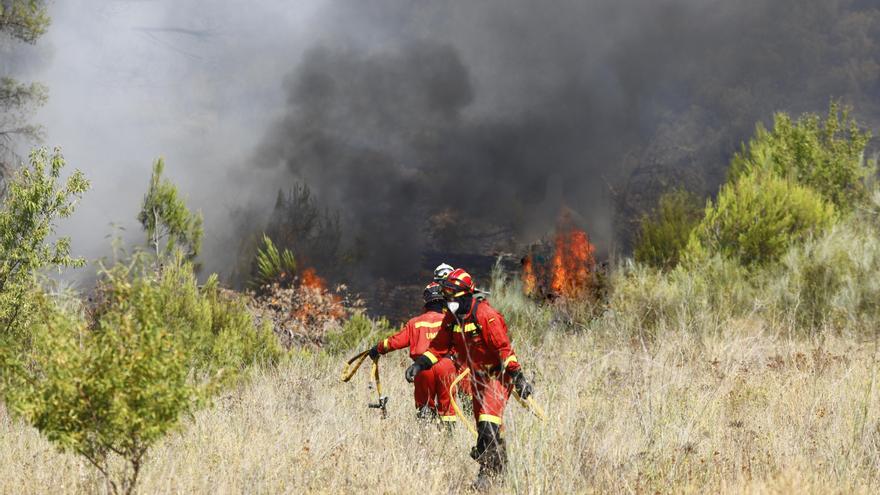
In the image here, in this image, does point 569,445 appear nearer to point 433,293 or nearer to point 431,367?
point 431,367

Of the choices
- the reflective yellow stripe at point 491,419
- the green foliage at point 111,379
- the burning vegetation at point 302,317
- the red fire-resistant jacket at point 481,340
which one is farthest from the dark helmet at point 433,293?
the burning vegetation at point 302,317

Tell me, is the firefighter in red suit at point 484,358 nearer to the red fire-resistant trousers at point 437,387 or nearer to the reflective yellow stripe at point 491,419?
the reflective yellow stripe at point 491,419

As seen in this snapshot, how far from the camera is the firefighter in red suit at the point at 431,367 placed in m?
6.32

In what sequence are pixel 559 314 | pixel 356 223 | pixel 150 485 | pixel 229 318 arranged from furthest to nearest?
pixel 356 223 → pixel 559 314 → pixel 229 318 → pixel 150 485

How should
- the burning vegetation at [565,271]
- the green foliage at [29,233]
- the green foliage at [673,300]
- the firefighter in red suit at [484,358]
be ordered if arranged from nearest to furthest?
the firefighter in red suit at [484,358]
the green foliage at [29,233]
the green foliage at [673,300]
the burning vegetation at [565,271]

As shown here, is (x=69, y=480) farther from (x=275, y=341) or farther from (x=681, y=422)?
(x=275, y=341)

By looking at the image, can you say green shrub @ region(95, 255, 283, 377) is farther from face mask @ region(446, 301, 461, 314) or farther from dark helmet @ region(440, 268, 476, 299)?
dark helmet @ region(440, 268, 476, 299)

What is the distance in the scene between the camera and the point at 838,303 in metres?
11.2

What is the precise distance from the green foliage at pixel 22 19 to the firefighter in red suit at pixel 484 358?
14530 mm

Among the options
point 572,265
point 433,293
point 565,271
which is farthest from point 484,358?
point 572,265

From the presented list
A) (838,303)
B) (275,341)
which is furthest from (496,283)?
(838,303)

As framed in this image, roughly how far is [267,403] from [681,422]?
11.3 ft

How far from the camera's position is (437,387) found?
6.41 meters

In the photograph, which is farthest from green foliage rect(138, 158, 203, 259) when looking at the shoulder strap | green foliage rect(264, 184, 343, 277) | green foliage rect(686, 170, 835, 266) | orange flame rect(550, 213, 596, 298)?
green foliage rect(264, 184, 343, 277)
